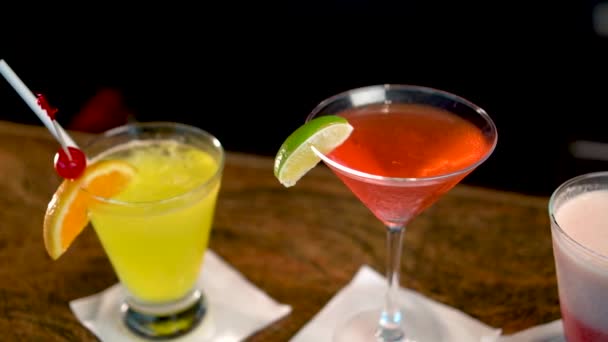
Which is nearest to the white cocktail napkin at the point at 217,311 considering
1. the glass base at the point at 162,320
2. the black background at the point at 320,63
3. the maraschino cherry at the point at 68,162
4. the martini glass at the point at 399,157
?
the glass base at the point at 162,320

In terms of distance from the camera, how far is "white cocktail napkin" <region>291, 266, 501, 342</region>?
1006 millimetres

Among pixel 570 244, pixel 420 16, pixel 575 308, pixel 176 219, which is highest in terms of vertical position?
pixel 176 219

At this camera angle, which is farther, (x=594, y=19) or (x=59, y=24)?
(x=59, y=24)

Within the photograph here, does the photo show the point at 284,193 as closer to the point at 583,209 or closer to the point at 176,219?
the point at 176,219

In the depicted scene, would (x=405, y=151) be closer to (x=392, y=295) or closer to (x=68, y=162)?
(x=392, y=295)

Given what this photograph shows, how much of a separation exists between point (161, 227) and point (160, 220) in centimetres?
1

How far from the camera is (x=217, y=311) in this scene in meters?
1.06

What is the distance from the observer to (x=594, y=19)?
214cm

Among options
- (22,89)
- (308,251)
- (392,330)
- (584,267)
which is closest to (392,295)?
(392,330)

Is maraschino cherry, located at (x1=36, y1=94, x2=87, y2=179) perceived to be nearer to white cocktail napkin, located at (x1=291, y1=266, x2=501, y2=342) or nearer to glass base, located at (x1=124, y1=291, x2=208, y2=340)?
glass base, located at (x1=124, y1=291, x2=208, y2=340)

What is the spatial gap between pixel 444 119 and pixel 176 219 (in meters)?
0.43

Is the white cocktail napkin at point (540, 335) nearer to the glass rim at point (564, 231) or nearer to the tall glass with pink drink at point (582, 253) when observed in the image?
the tall glass with pink drink at point (582, 253)

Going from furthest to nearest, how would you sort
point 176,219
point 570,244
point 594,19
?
point 594,19, point 176,219, point 570,244

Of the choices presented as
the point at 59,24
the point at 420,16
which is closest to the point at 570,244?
the point at 420,16
